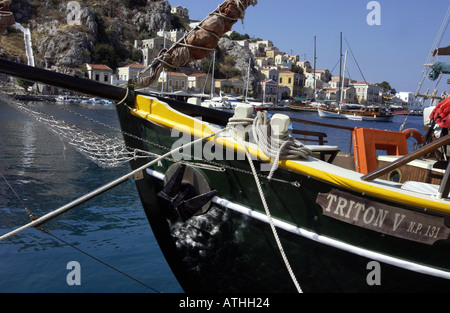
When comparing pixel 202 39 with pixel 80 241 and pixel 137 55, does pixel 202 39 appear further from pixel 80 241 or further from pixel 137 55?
pixel 137 55

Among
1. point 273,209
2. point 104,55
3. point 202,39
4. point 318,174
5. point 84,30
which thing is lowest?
point 273,209

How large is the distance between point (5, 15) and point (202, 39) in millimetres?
2114

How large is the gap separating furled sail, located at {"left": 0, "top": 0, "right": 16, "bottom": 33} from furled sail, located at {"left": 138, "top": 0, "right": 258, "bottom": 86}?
1.51m

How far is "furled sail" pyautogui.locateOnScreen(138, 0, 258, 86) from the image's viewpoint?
4.51m

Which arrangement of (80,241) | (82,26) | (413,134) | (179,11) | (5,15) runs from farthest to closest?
(179,11) → (82,26) → (80,241) → (413,134) → (5,15)

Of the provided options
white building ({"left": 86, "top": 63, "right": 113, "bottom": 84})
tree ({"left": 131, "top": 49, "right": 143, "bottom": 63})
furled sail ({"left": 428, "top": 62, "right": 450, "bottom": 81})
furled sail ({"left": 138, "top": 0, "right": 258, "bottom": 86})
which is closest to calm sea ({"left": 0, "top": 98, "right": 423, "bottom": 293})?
furled sail ({"left": 138, "top": 0, "right": 258, "bottom": 86})

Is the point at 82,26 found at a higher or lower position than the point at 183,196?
higher

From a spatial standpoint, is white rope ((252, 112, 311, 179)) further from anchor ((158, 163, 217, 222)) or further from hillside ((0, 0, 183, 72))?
hillside ((0, 0, 183, 72))

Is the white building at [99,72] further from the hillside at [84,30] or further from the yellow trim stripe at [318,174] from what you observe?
the yellow trim stripe at [318,174]

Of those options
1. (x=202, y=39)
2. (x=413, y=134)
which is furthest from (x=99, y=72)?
(x=202, y=39)

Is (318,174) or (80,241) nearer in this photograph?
(318,174)

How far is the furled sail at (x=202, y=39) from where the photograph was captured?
4.51 meters

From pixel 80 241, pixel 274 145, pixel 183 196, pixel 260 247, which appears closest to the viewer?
pixel 274 145

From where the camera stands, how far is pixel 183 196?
387cm
